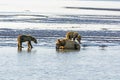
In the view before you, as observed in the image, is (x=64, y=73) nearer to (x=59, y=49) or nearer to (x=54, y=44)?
(x=59, y=49)

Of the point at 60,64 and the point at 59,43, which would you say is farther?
the point at 59,43

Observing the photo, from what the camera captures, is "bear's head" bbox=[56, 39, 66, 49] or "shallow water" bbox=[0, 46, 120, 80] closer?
"shallow water" bbox=[0, 46, 120, 80]

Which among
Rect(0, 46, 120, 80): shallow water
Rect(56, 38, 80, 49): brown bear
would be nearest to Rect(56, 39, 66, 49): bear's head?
Rect(56, 38, 80, 49): brown bear

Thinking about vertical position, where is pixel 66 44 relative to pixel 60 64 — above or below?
above

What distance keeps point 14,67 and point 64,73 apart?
2245 millimetres

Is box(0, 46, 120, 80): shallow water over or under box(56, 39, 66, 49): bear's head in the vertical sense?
under

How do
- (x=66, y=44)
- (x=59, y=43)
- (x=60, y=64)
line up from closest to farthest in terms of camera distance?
(x=60, y=64)
(x=59, y=43)
(x=66, y=44)

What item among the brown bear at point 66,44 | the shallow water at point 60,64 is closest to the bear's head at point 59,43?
the brown bear at point 66,44

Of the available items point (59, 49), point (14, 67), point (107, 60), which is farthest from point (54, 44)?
point (14, 67)

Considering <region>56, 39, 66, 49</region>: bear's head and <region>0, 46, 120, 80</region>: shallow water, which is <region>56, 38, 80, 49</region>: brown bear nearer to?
<region>56, 39, 66, 49</region>: bear's head

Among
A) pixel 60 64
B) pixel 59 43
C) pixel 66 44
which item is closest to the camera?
pixel 60 64

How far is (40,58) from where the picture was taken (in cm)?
2575

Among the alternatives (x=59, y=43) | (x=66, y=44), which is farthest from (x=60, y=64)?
(x=66, y=44)

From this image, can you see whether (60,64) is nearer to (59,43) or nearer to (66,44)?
(59,43)
